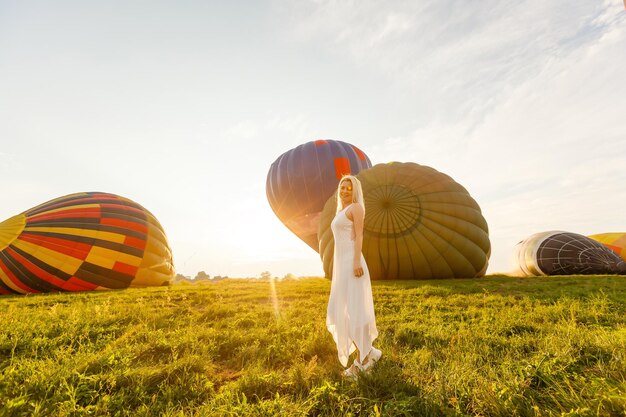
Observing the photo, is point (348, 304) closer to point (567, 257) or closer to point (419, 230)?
point (419, 230)

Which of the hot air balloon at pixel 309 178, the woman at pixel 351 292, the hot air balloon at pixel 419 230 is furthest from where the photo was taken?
the hot air balloon at pixel 309 178

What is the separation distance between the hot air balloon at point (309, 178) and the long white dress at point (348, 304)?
1546 centimetres

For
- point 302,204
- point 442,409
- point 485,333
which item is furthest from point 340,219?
point 302,204

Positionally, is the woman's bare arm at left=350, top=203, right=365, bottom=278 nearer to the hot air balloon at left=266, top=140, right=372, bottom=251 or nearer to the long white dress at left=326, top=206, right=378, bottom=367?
the long white dress at left=326, top=206, right=378, bottom=367

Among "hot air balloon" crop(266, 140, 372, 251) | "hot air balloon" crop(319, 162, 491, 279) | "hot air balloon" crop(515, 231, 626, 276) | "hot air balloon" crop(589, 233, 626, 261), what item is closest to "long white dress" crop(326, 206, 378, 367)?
"hot air balloon" crop(319, 162, 491, 279)

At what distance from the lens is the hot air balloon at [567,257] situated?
50.4 feet

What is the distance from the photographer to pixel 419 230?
11109 millimetres

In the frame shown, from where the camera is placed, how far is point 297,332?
4641mm

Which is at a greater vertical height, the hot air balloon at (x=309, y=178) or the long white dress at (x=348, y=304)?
the hot air balloon at (x=309, y=178)

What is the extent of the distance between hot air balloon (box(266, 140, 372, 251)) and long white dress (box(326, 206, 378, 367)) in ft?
50.7

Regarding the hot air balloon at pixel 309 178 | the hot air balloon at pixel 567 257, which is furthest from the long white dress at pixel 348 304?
the hot air balloon at pixel 567 257

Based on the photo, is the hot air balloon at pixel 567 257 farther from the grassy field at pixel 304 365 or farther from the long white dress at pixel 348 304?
the long white dress at pixel 348 304

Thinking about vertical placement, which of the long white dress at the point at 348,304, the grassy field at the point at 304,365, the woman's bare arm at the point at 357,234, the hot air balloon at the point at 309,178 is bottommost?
the grassy field at the point at 304,365

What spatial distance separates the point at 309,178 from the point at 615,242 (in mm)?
19894
